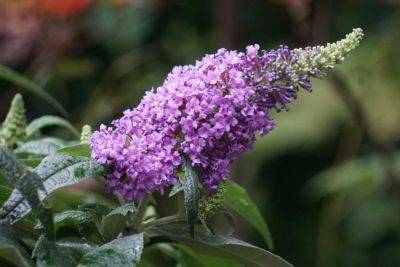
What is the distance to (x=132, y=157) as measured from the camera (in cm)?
86

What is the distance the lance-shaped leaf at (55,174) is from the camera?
2.60 ft

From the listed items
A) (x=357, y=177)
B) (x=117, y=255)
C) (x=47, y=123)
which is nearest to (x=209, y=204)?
(x=117, y=255)

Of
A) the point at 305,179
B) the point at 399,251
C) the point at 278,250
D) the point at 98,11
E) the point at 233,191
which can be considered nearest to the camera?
the point at 233,191

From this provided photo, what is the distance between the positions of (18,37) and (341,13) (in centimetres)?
125

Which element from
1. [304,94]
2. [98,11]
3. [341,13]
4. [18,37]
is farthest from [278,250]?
[18,37]

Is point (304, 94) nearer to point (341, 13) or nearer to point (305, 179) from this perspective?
point (305, 179)

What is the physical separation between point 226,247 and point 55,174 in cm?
22

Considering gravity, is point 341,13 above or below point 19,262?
above

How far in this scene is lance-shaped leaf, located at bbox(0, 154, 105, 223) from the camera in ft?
2.60

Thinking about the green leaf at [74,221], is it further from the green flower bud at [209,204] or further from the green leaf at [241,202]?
the green leaf at [241,202]

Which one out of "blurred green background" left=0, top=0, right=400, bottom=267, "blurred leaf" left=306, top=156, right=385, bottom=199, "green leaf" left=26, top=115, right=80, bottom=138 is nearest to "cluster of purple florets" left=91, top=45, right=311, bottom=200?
"green leaf" left=26, top=115, right=80, bottom=138

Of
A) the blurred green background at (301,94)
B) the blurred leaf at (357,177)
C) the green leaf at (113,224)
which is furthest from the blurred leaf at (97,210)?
the blurred leaf at (357,177)

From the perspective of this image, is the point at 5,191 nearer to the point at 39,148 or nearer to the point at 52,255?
the point at 52,255

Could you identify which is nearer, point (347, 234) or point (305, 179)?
point (347, 234)
